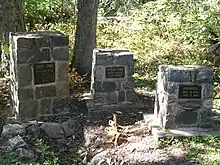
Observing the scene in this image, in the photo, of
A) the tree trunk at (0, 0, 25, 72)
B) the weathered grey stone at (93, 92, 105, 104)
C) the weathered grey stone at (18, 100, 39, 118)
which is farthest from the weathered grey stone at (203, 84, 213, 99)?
the tree trunk at (0, 0, 25, 72)

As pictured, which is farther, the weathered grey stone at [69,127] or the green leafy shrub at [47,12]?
the green leafy shrub at [47,12]

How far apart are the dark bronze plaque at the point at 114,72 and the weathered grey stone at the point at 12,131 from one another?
1.47 m

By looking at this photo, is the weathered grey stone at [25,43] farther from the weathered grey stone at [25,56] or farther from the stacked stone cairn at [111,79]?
the stacked stone cairn at [111,79]

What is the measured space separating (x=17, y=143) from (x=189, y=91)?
2.11m

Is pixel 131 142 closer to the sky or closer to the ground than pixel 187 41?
closer to the ground

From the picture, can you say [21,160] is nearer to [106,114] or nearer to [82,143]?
[82,143]

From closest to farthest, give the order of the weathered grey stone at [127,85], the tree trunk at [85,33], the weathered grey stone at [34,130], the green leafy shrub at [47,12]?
the weathered grey stone at [34,130] → the weathered grey stone at [127,85] → the tree trunk at [85,33] → the green leafy shrub at [47,12]

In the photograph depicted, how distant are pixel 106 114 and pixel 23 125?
3.95 ft

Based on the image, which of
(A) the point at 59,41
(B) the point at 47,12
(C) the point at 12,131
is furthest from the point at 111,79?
(B) the point at 47,12

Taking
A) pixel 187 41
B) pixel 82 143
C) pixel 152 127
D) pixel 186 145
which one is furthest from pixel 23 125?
pixel 187 41

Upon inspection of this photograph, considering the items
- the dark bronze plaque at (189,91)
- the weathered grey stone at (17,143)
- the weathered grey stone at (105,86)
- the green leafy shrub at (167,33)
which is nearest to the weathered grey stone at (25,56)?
the weathered grey stone at (105,86)

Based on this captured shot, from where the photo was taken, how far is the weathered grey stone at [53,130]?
16.5 feet

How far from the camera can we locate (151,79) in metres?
7.94

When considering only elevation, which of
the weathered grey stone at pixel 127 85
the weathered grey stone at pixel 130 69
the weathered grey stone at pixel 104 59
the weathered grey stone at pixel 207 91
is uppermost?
the weathered grey stone at pixel 104 59
